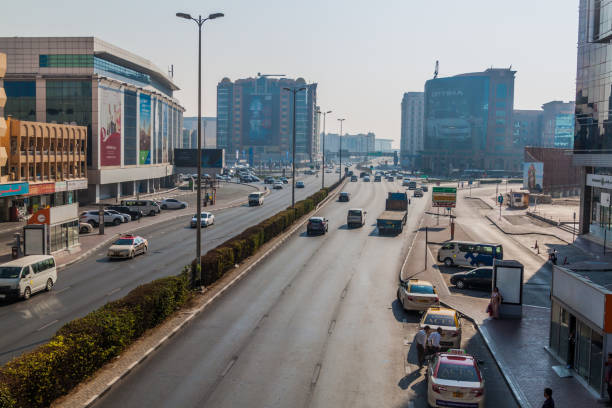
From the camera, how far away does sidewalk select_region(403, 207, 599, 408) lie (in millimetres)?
17500

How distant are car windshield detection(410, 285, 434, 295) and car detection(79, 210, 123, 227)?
37.2 m

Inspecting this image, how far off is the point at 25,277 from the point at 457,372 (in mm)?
21326

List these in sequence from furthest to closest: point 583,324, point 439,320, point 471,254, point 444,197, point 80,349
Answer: point 444,197
point 471,254
point 439,320
point 583,324
point 80,349

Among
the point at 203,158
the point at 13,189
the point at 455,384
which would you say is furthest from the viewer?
the point at 203,158

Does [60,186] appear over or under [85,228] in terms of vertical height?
over

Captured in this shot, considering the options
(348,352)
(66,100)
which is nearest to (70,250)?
(348,352)

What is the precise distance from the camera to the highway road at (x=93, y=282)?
75.2ft

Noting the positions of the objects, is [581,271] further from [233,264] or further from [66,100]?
[66,100]

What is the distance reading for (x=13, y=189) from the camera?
57.0 meters

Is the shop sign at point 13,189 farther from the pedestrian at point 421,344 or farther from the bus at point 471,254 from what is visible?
the pedestrian at point 421,344

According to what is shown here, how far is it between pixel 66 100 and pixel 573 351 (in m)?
74.9

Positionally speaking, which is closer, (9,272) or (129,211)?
(9,272)

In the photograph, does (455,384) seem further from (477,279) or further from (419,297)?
(477,279)

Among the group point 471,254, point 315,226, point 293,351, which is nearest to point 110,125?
point 315,226
